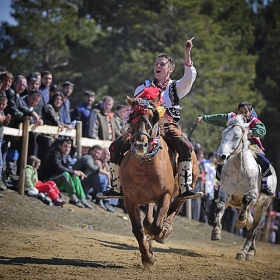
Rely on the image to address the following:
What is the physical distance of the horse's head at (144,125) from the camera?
8.01 meters

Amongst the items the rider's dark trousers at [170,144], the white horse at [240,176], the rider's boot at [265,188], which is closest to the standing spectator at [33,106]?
the white horse at [240,176]

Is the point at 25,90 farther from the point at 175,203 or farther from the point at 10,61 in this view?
the point at 10,61

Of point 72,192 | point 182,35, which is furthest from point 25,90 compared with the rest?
point 182,35

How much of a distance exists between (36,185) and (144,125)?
6.50 meters

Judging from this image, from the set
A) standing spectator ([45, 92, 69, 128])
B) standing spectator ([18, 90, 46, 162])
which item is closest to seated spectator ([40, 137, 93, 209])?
standing spectator ([18, 90, 46, 162])

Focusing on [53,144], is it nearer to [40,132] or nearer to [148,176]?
[40,132]

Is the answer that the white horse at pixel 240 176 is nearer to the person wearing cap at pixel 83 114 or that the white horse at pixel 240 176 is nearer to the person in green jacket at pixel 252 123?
the person in green jacket at pixel 252 123

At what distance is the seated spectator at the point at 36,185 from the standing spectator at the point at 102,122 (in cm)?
269

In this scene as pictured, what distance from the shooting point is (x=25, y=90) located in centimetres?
1447

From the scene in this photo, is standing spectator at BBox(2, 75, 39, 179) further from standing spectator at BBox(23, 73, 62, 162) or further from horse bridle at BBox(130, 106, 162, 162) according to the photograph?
horse bridle at BBox(130, 106, 162, 162)

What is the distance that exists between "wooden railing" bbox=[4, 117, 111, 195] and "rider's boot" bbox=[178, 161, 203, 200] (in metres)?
4.94

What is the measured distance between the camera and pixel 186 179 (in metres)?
9.52

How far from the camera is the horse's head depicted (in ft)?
26.3

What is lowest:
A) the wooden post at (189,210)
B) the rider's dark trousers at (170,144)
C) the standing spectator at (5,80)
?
the wooden post at (189,210)
